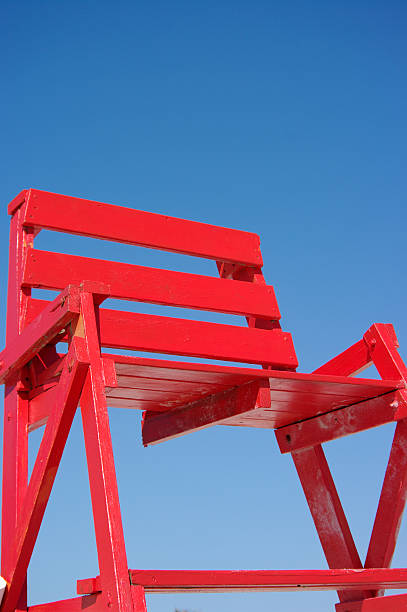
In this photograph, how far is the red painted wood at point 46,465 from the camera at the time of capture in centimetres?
309

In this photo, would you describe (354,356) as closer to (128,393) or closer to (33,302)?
(128,393)

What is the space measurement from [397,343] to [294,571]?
71.9 inches

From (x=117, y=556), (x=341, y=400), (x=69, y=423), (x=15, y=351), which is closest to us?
(x=117, y=556)

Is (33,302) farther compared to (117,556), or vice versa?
(33,302)

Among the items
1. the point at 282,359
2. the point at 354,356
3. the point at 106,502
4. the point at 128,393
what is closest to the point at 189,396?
the point at 128,393

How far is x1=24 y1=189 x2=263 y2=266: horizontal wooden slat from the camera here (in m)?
4.44

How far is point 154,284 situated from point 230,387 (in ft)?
2.56

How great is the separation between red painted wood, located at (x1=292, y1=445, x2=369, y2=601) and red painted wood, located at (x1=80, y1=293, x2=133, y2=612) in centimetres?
224

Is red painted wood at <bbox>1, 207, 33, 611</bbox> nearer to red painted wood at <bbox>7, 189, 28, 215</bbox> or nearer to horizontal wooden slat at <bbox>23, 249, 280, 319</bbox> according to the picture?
horizontal wooden slat at <bbox>23, 249, 280, 319</bbox>

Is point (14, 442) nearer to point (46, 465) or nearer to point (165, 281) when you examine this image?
point (46, 465)

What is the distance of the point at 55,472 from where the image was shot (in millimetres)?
3160

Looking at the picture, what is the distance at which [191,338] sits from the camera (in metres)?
4.41

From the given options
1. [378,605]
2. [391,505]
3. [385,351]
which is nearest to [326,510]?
[391,505]

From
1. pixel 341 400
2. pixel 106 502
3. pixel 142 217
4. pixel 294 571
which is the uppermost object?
pixel 142 217
